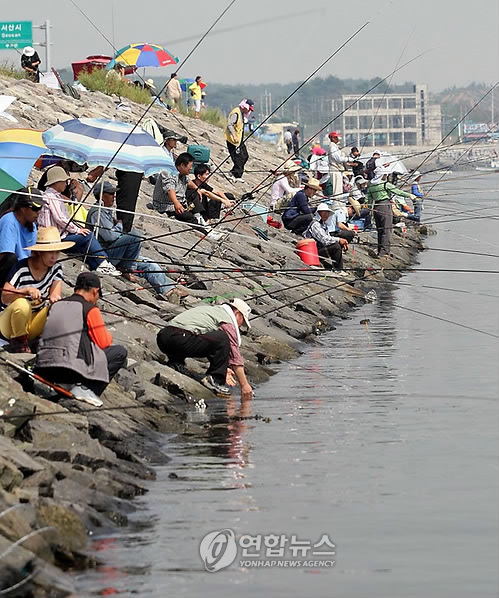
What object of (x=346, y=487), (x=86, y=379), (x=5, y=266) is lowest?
(x=346, y=487)

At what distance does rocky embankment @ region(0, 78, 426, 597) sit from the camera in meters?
6.80

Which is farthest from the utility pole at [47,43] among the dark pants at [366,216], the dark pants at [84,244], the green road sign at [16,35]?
the dark pants at [84,244]

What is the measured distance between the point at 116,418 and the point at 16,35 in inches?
969

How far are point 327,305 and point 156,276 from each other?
4956 millimetres

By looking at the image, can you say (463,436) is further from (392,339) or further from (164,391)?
(392,339)

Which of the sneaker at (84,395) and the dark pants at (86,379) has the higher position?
the dark pants at (86,379)

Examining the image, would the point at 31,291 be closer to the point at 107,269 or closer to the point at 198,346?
the point at 198,346

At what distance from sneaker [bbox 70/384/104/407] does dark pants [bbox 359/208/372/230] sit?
1485cm

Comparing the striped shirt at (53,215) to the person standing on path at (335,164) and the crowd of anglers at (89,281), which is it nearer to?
the crowd of anglers at (89,281)

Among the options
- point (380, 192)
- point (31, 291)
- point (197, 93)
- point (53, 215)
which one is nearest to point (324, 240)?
point (380, 192)

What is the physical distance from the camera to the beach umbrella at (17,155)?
1109 centimetres

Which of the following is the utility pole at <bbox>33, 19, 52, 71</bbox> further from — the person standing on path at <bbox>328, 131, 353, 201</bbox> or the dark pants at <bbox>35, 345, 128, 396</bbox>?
the dark pants at <bbox>35, 345, 128, 396</bbox>

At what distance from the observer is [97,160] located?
41.4 feet

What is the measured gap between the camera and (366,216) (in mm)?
24484
